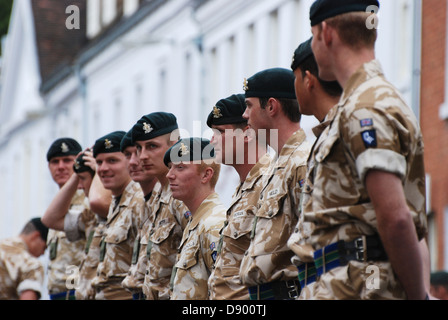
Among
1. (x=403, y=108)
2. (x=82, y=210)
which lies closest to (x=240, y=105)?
(x=403, y=108)

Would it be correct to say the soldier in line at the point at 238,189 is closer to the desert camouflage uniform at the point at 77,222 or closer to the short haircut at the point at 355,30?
the short haircut at the point at 355,30

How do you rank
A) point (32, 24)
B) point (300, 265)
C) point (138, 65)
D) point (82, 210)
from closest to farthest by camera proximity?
point (300, 265) → point (82, 210) → point (138, 65) → point (32, 24)

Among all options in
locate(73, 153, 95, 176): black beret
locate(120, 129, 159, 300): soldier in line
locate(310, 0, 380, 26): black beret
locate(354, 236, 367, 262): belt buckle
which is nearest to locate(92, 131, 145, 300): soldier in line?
locate(120, 129, 159, 300): soldier in line

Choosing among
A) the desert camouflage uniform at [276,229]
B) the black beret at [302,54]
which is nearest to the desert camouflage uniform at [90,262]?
the desert camouflage uniform at [276,229]

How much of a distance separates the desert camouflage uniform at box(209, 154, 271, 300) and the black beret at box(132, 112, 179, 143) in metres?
1.88

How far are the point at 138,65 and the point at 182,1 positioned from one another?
11.2ft

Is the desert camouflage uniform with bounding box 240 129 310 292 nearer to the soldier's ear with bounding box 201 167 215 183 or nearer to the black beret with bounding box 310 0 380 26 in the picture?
the black beret with bounding box 310 0 380 26

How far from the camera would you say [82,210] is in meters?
10.9

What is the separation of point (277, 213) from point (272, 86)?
802 mm

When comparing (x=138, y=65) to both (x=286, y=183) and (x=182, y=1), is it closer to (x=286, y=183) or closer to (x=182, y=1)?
(x=182, y=1)

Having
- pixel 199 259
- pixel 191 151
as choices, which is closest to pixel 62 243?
pixel 191 151

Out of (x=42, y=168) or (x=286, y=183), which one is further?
(x=42, y=168)

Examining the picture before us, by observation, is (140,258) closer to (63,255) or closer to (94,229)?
(94,229)

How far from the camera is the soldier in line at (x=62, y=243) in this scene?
448 inches
